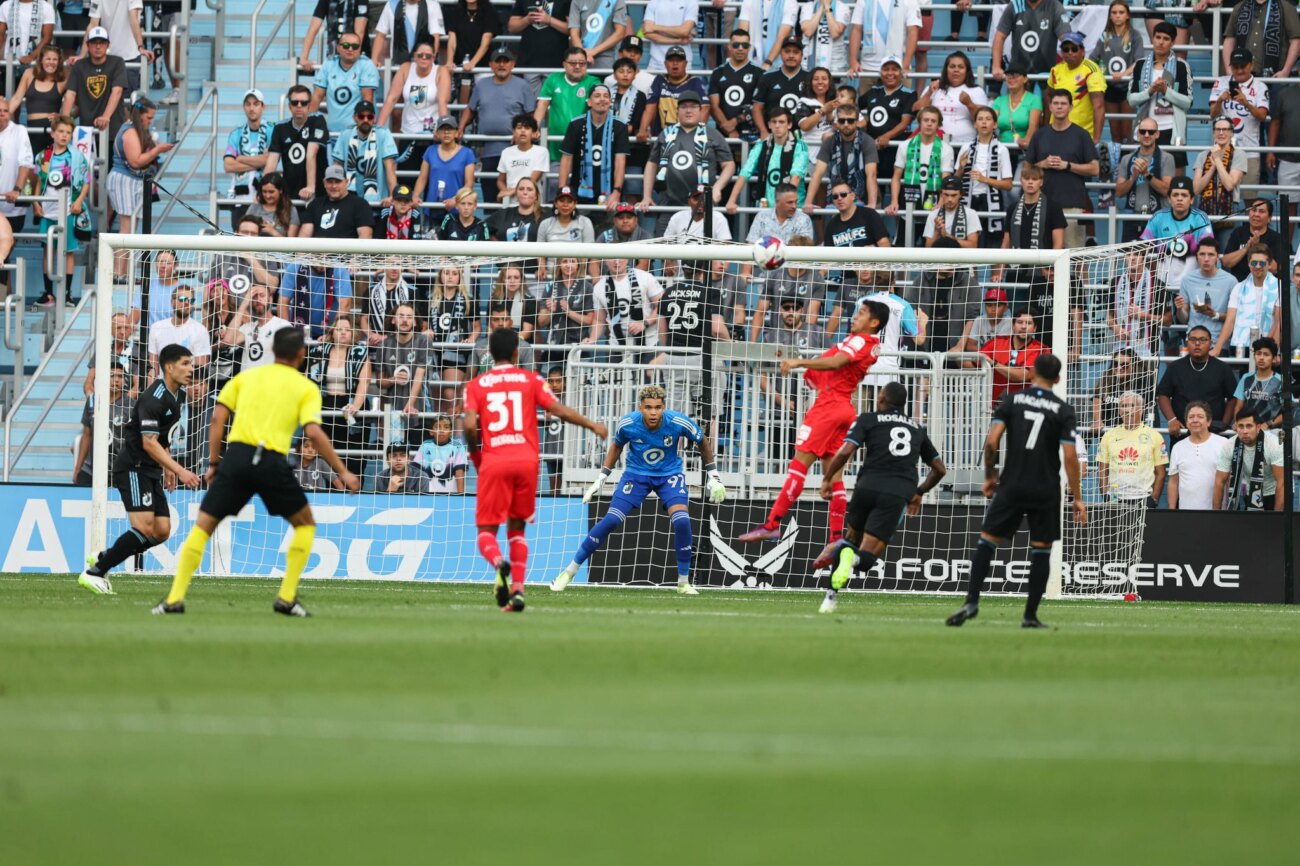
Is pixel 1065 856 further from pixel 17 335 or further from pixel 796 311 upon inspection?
pixel 17 335

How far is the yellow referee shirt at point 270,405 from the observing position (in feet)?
42.7

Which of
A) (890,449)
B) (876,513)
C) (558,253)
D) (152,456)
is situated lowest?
(876,513)

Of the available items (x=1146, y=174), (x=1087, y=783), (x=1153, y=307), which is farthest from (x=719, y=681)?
(x=1146, y=174)

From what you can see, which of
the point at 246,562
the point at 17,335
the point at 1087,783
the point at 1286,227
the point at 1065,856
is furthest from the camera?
the point at 17,335

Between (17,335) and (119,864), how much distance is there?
20.0 metres

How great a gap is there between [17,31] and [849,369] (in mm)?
13946

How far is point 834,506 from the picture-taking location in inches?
751

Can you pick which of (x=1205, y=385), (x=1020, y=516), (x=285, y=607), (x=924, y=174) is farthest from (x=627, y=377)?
(x=285, y=607)

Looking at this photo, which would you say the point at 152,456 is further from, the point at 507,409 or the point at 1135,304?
the point at 1135,304

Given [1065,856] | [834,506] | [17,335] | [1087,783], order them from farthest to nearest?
[17,335] → [834,506] → [1087,783] → [1065,856]

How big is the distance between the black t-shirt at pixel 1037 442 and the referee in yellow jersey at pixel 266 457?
5050mm

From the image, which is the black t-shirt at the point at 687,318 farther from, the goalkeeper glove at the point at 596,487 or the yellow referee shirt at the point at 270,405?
the yellow referee shirt at the point at 270,405

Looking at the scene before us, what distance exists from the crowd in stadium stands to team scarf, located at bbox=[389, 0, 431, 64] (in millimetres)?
52

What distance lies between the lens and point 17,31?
26344mm
